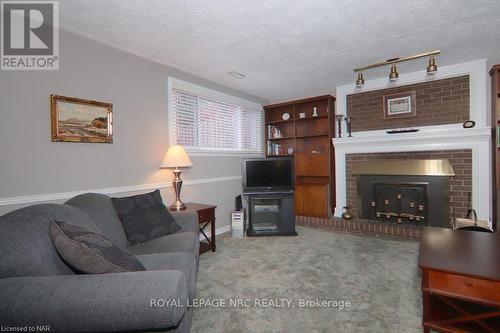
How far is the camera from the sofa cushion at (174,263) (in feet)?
5.08

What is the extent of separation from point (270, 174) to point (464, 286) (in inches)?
109

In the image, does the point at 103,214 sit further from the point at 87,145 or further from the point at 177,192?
the point at 177,192

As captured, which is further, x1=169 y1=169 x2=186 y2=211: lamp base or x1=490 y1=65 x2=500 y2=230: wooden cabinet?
x1=490 y1=65 x2=500 y2=230: wooden cabinet

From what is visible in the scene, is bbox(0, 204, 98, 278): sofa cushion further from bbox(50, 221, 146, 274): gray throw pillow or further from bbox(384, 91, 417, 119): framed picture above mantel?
bbox(384, 91, 417, 119): framed picture above mantel

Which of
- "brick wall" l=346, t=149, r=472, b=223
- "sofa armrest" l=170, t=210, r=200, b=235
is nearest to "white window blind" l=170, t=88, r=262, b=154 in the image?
"sofa armrest" l=170, t=210, r=200, b=235

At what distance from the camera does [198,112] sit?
366cm

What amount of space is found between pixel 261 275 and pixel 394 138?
2789 millimetres

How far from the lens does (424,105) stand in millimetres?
3588

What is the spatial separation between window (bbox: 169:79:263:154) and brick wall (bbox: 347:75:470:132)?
5.90ft

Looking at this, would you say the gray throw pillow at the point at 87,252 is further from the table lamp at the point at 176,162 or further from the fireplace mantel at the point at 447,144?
the fireplace mantel at the point at 447,144

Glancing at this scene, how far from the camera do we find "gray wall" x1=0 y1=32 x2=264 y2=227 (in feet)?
6.63

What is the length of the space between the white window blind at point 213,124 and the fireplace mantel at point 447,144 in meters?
1.63

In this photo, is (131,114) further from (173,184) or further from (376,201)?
(376,201)
